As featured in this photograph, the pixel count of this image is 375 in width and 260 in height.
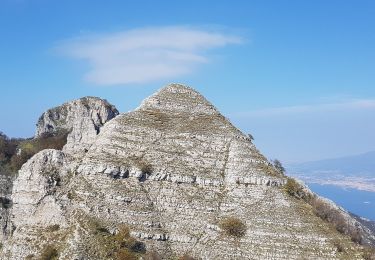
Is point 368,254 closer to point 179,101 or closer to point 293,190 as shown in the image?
point 293,190

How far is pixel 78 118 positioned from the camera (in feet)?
402

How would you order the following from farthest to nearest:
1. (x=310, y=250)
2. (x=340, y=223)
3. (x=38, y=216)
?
(x=340, y=223), (x=38, y=216), (x=310, y=250)

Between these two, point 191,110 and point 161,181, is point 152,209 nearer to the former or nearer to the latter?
point 161,181

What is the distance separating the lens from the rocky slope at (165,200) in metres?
68.2

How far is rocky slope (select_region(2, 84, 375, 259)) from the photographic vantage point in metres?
68.2

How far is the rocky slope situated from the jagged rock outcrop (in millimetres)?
31990

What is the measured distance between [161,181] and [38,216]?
16.5 metres

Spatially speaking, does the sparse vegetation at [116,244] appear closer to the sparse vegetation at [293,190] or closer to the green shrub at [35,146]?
the sparse vegetation at [293,190]

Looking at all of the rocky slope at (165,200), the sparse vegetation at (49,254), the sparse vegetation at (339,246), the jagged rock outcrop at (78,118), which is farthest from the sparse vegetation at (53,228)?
the jagged rock outcrop at (78,118)

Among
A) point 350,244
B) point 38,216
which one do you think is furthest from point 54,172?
point 350,244

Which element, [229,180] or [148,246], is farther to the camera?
[229,180]

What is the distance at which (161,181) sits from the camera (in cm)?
7550

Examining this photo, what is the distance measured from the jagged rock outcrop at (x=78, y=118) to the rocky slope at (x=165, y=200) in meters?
32.0

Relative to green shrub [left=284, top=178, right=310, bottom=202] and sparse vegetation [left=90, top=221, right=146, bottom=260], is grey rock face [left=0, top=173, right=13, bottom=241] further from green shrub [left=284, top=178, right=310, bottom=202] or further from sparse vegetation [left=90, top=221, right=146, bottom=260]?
green shrub [left=284, top=178, right=310, bottom=202]
